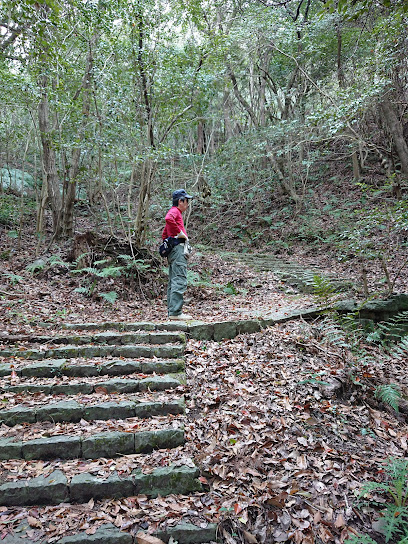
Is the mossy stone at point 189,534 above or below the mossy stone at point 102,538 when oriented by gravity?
Result: below

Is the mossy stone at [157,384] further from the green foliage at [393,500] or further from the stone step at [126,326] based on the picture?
the green foliage at [393,500]

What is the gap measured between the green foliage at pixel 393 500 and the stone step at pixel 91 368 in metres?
2.38

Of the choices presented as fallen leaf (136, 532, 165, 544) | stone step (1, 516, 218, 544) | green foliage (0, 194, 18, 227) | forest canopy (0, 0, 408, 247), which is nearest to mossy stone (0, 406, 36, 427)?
stone step (1, 516, 218, 544)

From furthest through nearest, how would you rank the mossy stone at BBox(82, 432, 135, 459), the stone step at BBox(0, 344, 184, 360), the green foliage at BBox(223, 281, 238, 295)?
the green foliage at BBox(223, 281, 238, 295) → the stone step at BBox(0, 344, 184, 360) → the mossy stone at BBox(82, 432, 135, 459)

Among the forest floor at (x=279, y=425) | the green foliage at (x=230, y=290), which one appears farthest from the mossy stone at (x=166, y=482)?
the green foliage at (x=230, y=290)

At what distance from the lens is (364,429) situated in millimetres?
3941

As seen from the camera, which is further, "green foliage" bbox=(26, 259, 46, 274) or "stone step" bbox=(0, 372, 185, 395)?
"green foliage" bbox=(26, 259, 46, 274)

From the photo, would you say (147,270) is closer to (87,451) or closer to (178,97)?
(178,97)

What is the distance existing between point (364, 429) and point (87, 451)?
9.80 ft

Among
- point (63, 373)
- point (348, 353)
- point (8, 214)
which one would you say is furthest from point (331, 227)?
point (8, 214)

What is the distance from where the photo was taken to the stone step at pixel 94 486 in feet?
9.26

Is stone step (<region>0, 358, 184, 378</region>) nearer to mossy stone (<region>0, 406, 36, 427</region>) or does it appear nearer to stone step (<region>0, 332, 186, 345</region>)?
stone step (<region>0, 332, 186, 345</region>)

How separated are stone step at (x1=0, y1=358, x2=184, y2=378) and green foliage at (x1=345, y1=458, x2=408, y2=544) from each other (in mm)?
2384

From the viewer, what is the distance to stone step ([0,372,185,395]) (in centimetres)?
392
